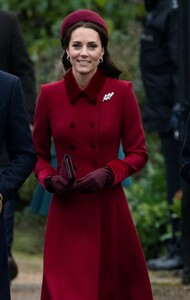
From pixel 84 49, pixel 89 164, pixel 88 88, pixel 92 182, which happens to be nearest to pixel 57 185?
pixel 92 182

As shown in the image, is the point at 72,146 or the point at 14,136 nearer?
the point at 14,136

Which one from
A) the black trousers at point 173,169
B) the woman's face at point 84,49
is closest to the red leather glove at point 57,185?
the woman's face at point 84,49

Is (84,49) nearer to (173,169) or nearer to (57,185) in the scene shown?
(57,185)

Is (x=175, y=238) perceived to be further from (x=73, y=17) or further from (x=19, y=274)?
(x=73, y=17)

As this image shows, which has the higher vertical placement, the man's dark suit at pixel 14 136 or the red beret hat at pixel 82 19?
the red beret hat at pixel 82 19

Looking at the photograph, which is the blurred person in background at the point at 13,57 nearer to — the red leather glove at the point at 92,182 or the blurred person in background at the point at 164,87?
the blurred person in background at the point at 164,87

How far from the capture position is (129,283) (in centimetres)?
716

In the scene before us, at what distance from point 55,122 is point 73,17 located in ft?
1.74

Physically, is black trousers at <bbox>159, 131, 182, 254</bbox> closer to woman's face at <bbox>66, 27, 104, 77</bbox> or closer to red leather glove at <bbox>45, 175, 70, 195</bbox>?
woman's face at <bbox>66, 27, 104, 77</bbox>

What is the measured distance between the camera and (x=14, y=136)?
6.31 metres

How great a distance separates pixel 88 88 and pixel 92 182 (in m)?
0.54

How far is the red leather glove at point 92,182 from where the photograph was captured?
678 cm

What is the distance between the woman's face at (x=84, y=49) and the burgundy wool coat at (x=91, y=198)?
0.11 meters

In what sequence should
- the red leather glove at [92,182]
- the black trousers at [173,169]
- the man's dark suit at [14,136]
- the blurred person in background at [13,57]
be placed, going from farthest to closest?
1. the black trousers at [173,169]
2. the blurred person in background at [13,57]
3. the red leather glove at [92,182]
4. the man's dark suit at [14,136]
